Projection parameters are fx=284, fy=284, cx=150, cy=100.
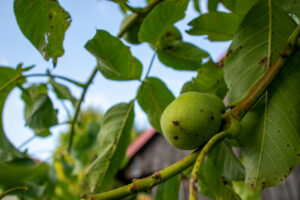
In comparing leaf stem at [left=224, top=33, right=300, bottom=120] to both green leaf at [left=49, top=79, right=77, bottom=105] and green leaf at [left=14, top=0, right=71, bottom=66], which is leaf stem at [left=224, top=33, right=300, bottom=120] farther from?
green leaf at [left=49, top=79, right=77, bottom=105]

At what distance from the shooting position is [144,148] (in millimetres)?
7609

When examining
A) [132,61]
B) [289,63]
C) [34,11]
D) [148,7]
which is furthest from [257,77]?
[34,11]

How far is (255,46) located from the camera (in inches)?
41.0

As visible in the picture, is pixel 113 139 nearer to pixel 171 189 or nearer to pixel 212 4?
pixel 171 189

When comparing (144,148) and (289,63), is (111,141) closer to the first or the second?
(289,63)

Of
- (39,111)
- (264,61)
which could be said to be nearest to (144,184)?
(264,61)

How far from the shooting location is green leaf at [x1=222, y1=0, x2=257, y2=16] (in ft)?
4.06

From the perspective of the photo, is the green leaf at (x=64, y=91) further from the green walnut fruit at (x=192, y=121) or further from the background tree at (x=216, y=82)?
the green walnut fruit at (x=192, y=121)

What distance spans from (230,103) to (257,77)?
0.43ft

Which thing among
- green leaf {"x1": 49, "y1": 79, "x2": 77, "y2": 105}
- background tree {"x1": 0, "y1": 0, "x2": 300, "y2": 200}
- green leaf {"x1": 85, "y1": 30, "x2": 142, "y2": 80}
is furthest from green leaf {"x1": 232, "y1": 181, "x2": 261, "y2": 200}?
green leaf {"x1": 49, "y1": 79, "x2": 77, "y2": 105}

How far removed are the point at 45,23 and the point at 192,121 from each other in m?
0.62

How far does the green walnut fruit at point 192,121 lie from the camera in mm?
827

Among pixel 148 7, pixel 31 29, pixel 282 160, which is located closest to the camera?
pixel 282 160

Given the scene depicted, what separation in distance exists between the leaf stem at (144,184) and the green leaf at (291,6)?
663 mm
